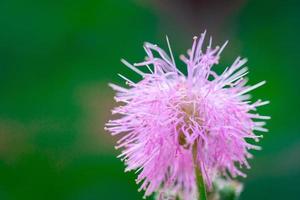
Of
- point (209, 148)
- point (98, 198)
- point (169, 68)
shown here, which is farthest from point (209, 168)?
point (98, 198)

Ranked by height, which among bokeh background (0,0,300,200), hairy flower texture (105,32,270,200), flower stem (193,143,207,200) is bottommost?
flower stem (193,143,207,200)

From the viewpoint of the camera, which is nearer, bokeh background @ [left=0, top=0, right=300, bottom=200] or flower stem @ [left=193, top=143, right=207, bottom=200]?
flower stem @ [left=193, top=143, right=207, bottom=200]

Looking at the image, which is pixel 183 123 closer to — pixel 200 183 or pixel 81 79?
pixel 200 183

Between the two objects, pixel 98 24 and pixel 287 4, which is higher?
pixel 98 24

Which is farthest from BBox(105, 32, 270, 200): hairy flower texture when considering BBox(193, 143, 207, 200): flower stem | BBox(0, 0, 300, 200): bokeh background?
BBox(0, 0, 300, 200): bokeh background

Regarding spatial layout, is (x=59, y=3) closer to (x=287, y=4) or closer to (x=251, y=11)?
(x=251, y=11)

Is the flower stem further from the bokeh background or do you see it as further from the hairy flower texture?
the bokeh background
